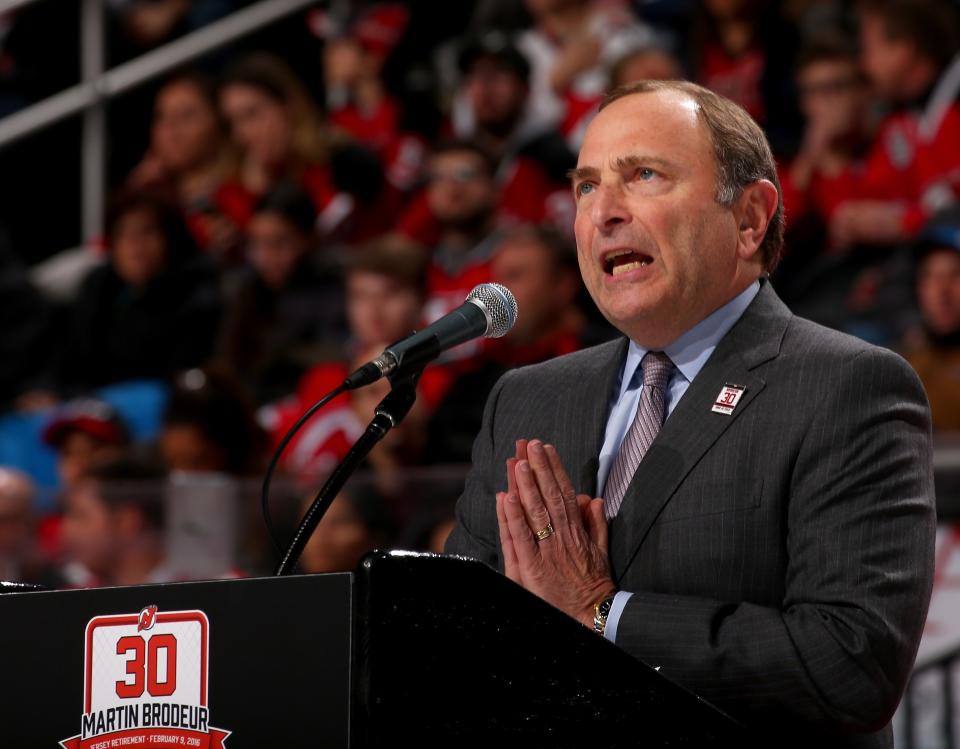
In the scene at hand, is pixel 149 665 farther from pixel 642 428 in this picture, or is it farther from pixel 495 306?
pixel 642 428

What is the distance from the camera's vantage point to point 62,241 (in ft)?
22.5

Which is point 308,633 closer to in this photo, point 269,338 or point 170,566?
point 170,566

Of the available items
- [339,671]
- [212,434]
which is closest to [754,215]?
[339,671]

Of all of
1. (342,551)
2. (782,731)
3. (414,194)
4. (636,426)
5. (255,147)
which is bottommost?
(782,731)

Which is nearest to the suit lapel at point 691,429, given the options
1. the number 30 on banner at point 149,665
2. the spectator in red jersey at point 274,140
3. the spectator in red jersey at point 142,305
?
the number 30 on banner at point 149,665

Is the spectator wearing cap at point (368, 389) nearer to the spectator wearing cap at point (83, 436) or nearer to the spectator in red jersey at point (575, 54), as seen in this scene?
the spectator wearing cap at point (83, 436)

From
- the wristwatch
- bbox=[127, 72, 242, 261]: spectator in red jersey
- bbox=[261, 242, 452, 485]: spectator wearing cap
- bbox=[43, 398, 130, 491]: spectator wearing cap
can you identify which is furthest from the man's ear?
bbox=[127, 72, 242, 261]: spectator in red jersey

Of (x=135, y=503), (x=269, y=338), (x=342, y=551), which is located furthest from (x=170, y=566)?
(x=269, y=338)

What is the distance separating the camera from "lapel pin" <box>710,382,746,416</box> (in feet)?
5.66

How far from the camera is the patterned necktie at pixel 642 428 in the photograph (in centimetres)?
177

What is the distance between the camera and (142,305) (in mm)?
6086

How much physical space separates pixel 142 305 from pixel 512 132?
64.8 inches

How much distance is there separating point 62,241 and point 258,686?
5832 millimetres

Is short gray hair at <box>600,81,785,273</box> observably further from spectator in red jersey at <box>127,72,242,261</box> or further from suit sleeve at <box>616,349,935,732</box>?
spectator in red jersey at <box>127,72,242,261</box>
